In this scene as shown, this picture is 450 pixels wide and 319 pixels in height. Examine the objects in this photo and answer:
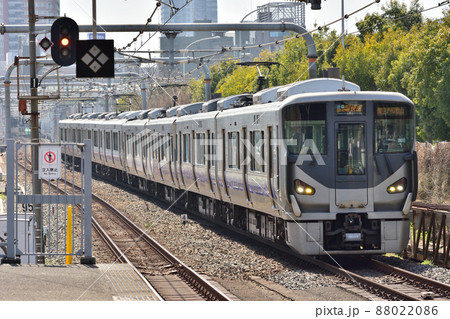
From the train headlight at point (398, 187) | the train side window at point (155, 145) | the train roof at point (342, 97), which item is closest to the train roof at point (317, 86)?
the train roof at point (342, 97)

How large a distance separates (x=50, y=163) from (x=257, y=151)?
176 inches

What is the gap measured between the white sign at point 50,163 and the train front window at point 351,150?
15.0 ft

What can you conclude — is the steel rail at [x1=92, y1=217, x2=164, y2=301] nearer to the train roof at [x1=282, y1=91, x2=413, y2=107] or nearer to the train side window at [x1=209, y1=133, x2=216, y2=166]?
the train side window at [x1=209, y1=133, x2=216, y2=166]

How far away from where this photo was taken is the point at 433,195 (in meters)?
27.2

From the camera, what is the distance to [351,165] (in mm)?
14969

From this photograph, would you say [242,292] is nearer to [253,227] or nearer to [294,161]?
[294,161]

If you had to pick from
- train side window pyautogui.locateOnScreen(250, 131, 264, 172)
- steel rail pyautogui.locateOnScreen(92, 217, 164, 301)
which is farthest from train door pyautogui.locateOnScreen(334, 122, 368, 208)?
steel rail pyautogui.locateOnScreen(92, 217, 164, 301)

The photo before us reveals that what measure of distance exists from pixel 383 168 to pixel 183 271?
12.3ft

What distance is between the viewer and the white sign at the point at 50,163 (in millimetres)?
13625

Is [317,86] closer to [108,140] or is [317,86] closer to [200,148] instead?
[200,148]

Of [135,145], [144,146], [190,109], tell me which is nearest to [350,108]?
[190,109]

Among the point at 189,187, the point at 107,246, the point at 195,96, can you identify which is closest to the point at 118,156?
the point at 189,187

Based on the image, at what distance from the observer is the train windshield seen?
14961 millimetres

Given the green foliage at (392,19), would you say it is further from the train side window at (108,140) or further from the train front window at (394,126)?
the train front window at (394,126)
